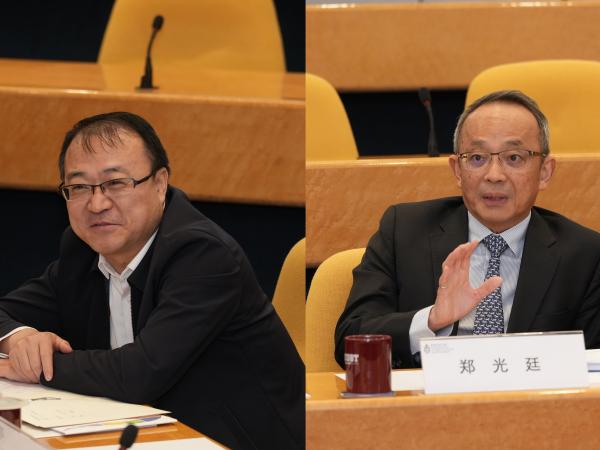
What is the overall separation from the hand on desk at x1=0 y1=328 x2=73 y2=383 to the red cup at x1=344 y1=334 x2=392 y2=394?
1.18 feet

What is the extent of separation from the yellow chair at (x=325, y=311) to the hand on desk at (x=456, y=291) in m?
0.12

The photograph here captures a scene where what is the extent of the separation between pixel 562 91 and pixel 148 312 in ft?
3.36

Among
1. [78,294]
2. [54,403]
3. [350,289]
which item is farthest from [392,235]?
[54,403]

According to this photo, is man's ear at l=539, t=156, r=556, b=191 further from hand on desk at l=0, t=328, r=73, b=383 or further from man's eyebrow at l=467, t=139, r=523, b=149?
hand on desk at l=0, t=328, r=73, b=383

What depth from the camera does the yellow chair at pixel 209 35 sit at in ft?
7.20

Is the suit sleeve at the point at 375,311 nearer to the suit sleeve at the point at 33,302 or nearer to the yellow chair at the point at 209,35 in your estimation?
the suit sleeve at the point at 33,302

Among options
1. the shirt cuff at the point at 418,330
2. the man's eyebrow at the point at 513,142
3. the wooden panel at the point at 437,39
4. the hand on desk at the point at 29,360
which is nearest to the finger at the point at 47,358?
the hand on desk at the point at 29,360

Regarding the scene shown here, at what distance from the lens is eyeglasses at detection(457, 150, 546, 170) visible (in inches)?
57.5

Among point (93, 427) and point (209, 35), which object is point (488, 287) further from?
point (209, 35)

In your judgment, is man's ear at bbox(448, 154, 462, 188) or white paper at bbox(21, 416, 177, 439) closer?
white paper at bbox(21, 416, 177, 439)

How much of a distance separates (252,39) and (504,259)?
979 mm

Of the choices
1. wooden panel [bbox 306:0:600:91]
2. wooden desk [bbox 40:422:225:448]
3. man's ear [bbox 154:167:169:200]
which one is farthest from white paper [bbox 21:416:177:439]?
wooden panel [bbox 306:0:600:91]

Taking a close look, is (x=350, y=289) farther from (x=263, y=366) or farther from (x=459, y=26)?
(x=459, y=26)

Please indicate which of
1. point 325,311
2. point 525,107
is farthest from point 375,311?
point 525,107
